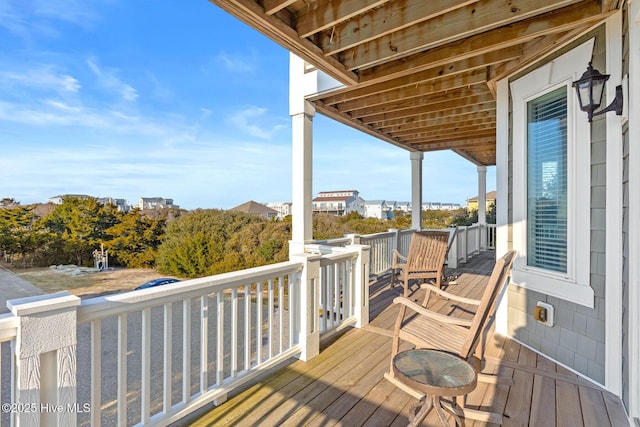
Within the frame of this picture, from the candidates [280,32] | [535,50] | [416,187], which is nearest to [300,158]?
[280,32]

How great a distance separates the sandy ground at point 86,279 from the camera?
1199 centimetres

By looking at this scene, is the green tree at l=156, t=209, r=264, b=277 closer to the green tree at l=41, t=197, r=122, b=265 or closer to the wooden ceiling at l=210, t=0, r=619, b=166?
the green tree at l=41, t=197, r=122, b=265

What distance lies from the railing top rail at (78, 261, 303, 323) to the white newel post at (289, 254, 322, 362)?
1.14 ft

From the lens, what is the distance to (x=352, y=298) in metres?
3.31

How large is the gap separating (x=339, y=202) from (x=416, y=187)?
20.4 m

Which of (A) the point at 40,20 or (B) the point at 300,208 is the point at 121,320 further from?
(A) the point at 40,20

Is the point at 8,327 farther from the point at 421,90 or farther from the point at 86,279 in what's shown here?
the point at 86,279

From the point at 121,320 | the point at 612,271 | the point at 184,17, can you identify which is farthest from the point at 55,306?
the point at 184,17

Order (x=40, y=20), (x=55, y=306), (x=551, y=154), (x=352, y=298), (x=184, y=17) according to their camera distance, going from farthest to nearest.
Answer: (x=40, y=20)
(x=184, y=17)
(x=352, y=298)
(x=551, y=154)
(x=55, y=306)

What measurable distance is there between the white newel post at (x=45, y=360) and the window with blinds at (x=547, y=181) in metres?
3.23

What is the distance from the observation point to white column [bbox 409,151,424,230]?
22.1 ft

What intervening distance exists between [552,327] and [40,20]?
16.3 meters

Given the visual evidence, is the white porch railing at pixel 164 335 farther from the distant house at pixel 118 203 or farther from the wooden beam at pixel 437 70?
the distant house at pixel 118 203

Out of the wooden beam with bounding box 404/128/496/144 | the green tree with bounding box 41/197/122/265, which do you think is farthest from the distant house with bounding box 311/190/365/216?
the wooden beam with bounding box 404/128/496/144
